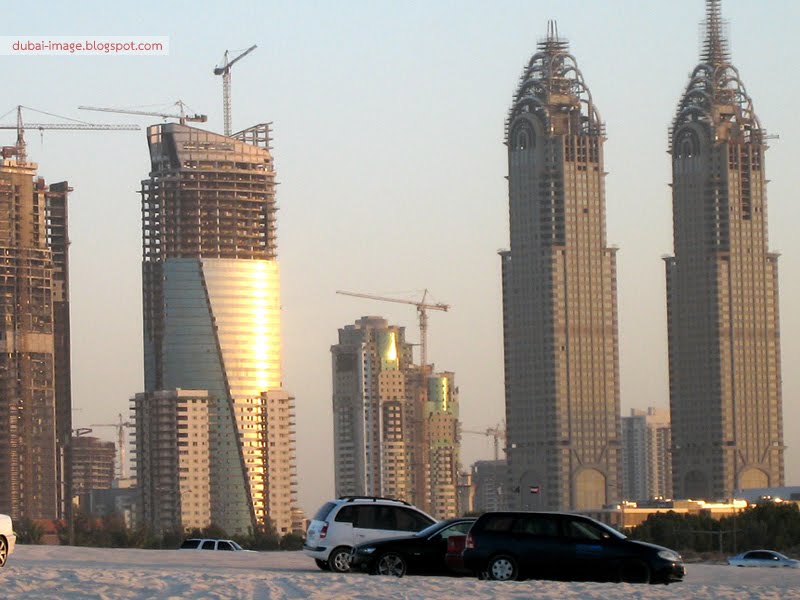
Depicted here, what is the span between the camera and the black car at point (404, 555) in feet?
161

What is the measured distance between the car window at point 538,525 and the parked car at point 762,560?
21.8 metres

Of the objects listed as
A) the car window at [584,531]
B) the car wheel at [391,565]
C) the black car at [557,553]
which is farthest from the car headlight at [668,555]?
the car wheel at [391,565]

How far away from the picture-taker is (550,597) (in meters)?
42.2

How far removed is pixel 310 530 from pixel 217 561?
6000mm

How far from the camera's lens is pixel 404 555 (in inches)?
1948

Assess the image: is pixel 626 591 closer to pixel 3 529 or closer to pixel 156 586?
pixel 156 586

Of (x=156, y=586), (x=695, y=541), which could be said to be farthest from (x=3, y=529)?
(x=695, y=541)

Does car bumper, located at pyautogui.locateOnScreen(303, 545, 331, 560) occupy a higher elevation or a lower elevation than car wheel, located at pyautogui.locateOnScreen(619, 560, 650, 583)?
higher

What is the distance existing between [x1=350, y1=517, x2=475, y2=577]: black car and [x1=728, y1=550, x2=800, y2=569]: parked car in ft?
70.5

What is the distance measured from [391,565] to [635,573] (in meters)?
5.92

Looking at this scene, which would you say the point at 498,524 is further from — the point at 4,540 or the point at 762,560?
the point at 762,560

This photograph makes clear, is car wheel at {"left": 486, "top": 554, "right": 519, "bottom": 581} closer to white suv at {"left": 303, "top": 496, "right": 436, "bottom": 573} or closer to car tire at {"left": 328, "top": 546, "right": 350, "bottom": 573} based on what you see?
white suv at {"left": 303, "top": 496, "right": 436, "bottom": 573}

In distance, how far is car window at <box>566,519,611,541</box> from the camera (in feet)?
158

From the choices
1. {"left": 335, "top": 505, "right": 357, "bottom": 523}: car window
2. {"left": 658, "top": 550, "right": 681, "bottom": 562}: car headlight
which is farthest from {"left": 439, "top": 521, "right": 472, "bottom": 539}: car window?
{"left": 658, "top": 550, "right": 681, "bottom": 562}: car headlight
